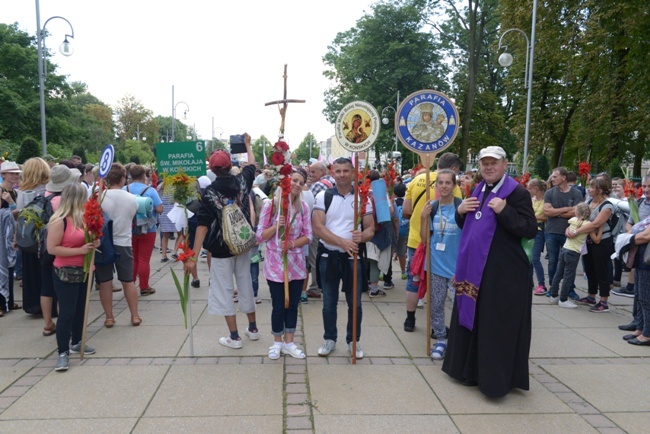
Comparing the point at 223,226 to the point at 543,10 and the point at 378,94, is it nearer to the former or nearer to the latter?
the point at 543,10

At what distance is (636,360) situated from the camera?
17.1ft

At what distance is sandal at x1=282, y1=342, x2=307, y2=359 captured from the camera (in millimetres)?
4973

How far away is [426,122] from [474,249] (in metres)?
1.67

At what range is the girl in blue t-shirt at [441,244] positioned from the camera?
5082 millimetres

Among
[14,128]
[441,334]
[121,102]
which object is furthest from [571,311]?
[121,102]

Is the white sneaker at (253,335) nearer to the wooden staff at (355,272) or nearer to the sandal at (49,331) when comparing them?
the wooden staff at (355,272)

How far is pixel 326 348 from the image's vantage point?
506cm

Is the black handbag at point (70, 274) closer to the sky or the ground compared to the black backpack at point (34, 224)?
closer to the ground

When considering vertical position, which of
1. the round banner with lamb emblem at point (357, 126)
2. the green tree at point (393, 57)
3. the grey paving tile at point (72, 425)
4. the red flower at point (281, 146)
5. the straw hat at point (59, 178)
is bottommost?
the grey paving tile at point (72, 425)

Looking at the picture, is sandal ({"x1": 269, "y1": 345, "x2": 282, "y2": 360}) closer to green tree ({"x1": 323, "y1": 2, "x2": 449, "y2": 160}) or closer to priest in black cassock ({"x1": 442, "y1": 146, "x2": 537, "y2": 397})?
priest in black cassock ({"x1": 442, "y1": 146, "x2": 537, "y2": 397})

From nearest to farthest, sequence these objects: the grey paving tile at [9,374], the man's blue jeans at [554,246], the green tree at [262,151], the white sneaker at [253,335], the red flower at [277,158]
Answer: the grey paving tile at [9,374] < the red flower at [277,158] < the green tree at [262,151] < the white sneaker at [253,335] < the man's blue jeans at [554,246]

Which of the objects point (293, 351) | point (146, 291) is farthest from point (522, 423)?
point (146, 291)

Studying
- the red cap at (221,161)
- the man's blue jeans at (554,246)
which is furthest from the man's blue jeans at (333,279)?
the man's blue jeans at (554,246)

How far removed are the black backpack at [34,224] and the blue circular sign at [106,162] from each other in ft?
2.77
